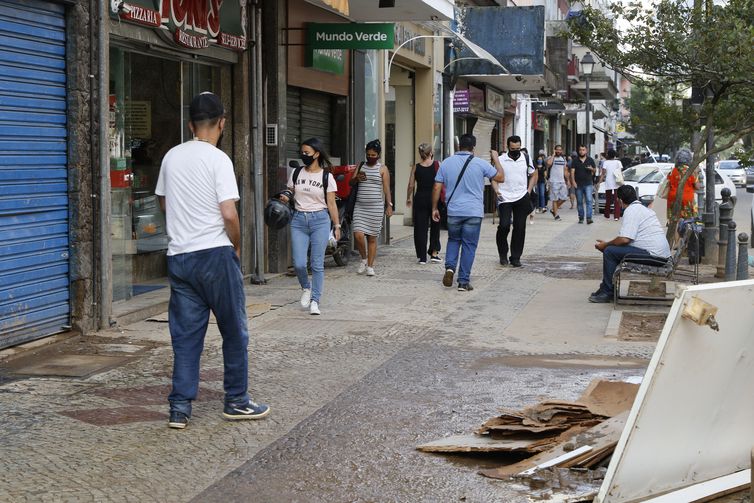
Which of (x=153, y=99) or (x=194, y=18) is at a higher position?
(x=194, y=18)

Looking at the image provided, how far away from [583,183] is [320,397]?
19529mm

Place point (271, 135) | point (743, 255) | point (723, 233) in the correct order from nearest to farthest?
point (743, 255) < point (271, 135) < point (723, 233)

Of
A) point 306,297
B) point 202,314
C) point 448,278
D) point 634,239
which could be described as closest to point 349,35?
point 448,278

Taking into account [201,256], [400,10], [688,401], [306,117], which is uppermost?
[400,10]

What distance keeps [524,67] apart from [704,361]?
2339cm

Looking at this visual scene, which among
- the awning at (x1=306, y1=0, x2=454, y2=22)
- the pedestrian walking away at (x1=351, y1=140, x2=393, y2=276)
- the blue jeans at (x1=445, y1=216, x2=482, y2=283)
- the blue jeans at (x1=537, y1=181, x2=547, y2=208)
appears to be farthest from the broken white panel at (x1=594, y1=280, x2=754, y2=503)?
the blue jeans at (x1=537, y1=181, x2=547, y2=208)

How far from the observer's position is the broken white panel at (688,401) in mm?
4625

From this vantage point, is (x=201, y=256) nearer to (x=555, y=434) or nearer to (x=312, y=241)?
(x=555, y=434)

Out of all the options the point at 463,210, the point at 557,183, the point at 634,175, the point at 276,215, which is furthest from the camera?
the point at 634,175

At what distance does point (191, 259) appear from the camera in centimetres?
643

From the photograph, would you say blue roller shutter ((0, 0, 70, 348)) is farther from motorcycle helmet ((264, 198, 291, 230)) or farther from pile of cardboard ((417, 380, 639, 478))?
pile of cardboard ((417, 380, 639, 478))

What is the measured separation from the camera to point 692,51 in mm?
12422

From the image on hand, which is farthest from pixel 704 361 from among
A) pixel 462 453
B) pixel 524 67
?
pixel 524 67

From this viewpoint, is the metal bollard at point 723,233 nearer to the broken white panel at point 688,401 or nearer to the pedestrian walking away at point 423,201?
the pedestrian walking away at point 423,201
